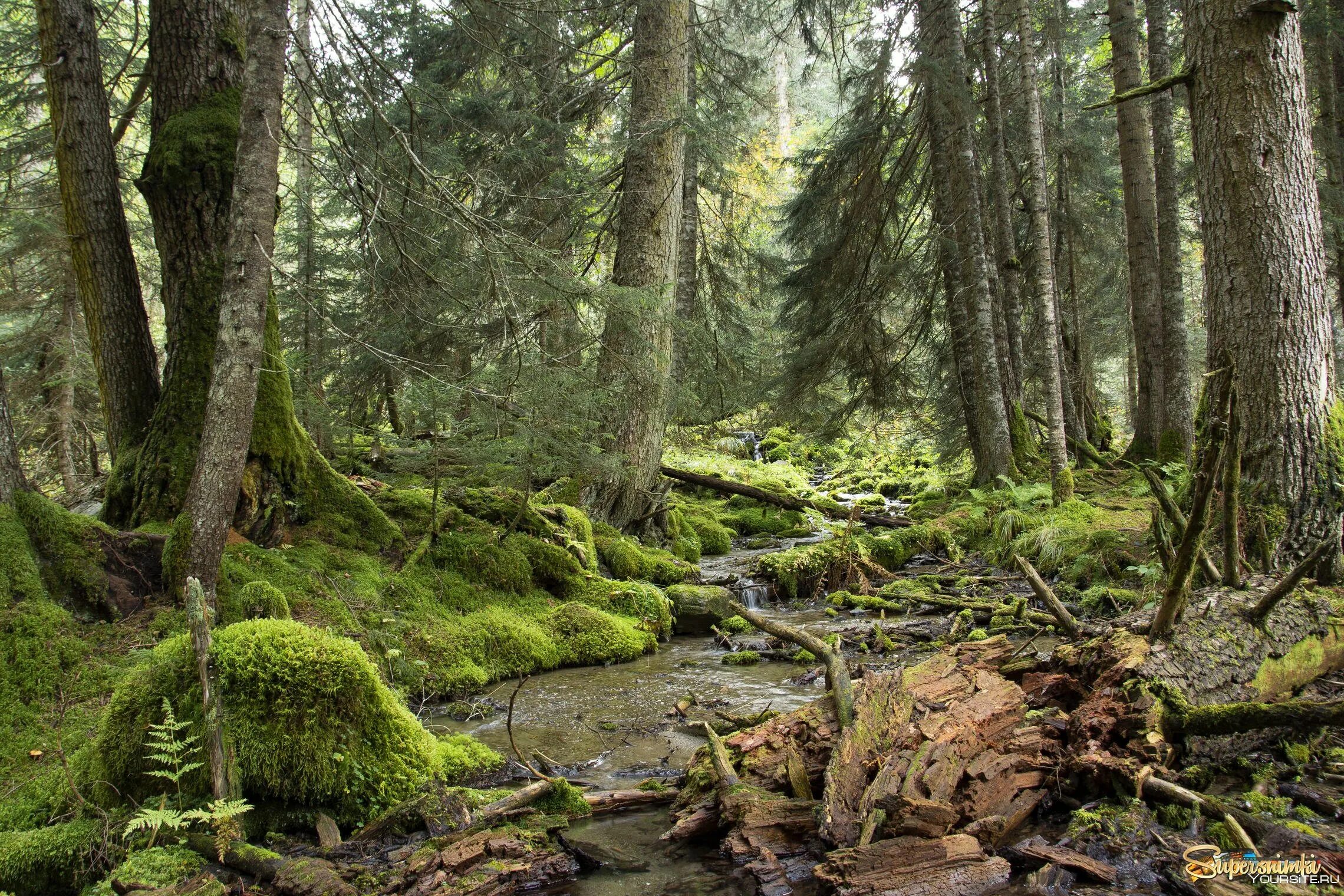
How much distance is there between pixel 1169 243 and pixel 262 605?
12.9m

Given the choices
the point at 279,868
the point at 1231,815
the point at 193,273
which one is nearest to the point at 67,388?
the point at 193,273

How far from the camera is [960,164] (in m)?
11.8

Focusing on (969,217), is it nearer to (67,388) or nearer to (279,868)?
(279,868)

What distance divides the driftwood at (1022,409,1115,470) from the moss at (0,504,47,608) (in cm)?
1357

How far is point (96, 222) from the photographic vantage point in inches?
239

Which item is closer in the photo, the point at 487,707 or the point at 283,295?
the point at 487,707

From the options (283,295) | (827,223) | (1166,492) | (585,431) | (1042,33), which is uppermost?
(1042,33)

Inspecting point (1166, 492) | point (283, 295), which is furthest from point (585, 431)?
point (283, 295)

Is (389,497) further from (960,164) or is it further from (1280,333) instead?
(960,164)

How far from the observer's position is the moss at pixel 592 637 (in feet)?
21.8

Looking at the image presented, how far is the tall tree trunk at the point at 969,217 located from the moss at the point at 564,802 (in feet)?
32.9

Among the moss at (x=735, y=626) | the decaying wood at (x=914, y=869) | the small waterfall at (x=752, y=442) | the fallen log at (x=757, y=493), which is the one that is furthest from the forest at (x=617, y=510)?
the small waterfall at (x=752, y=442)

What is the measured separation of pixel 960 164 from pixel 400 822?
39.8 ft

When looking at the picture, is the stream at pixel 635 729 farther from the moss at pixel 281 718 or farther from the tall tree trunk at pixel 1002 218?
the tall tree trunk at pixel 1002 218
